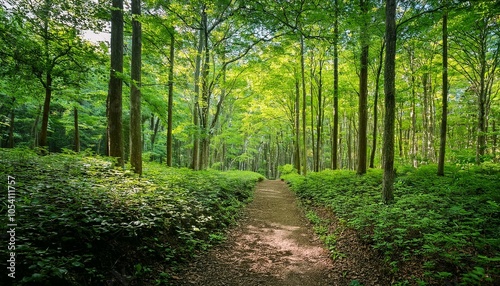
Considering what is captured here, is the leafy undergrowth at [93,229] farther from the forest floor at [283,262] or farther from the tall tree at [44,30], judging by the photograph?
the tall tree at [44,30]

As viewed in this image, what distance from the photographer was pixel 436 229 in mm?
4285

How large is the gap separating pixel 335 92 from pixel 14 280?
13594mm

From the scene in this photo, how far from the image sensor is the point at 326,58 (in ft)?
52.1

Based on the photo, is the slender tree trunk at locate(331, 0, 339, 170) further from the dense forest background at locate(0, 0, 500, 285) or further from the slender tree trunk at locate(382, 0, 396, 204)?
the slender tree trunk at locate(382, 0, 396, 204)

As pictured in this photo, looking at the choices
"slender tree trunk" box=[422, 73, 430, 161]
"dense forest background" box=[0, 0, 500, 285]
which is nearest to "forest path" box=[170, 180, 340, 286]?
"dense forest background" box=[0, 0, 500, 285]

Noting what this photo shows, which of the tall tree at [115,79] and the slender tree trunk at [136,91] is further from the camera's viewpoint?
the slender tree trunk at [136,91]

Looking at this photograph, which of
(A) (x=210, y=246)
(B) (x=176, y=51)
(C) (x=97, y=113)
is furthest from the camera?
(C) (x=97, y=113)

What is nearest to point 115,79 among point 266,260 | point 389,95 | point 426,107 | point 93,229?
point 93,229

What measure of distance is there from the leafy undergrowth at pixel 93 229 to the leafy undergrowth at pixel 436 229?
3.75 m

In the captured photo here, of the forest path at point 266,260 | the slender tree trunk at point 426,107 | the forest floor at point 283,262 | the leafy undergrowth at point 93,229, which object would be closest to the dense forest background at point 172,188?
the leafy undergrowth at point 93,229

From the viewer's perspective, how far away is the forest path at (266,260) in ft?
14.1

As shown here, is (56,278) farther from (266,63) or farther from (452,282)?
(266,63)

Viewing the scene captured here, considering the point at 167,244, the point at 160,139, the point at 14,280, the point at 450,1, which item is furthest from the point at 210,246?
the point at 160,139

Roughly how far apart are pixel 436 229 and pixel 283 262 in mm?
2944
